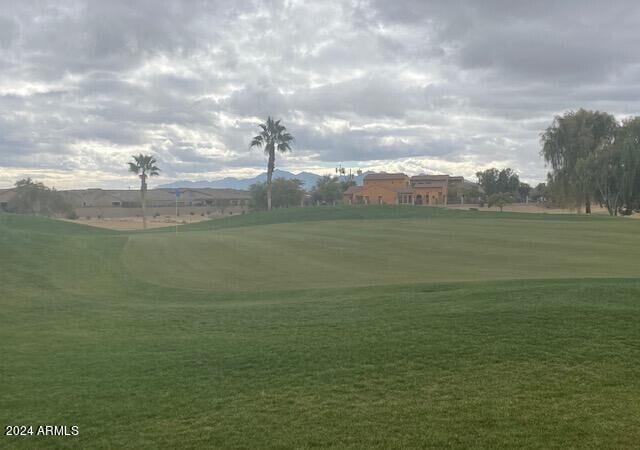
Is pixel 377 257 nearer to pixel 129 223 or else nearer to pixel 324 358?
pixel 324 358

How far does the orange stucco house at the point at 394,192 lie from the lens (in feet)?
315

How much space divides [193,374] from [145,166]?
73073 millimetres

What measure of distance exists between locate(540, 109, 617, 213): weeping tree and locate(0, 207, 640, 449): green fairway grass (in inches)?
1865

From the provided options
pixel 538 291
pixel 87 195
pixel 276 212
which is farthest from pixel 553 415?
pixel 87 195

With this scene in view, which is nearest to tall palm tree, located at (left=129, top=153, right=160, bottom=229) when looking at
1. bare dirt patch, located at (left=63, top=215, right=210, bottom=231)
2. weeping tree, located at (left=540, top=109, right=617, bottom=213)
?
bare dirt patch, located at (left=63, top=215, right=210, bottom=231)

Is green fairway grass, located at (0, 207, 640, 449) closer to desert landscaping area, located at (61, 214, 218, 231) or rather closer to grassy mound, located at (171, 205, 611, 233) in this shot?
grassy mound, located at (171, 205, 611, 233)

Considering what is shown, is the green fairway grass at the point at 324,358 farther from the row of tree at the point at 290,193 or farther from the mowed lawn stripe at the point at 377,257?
the row of tree at the point at 290,193

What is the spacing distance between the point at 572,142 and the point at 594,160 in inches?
248

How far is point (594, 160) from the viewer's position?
185 feet

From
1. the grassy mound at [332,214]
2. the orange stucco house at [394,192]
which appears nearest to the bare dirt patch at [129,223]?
the grassy mound at [332,214]

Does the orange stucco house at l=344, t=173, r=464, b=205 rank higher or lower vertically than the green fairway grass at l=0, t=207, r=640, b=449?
higher

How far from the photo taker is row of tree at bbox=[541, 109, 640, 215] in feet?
180

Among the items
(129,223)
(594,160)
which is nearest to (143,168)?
(129,223)

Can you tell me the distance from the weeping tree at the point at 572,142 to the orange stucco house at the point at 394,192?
33.0m
